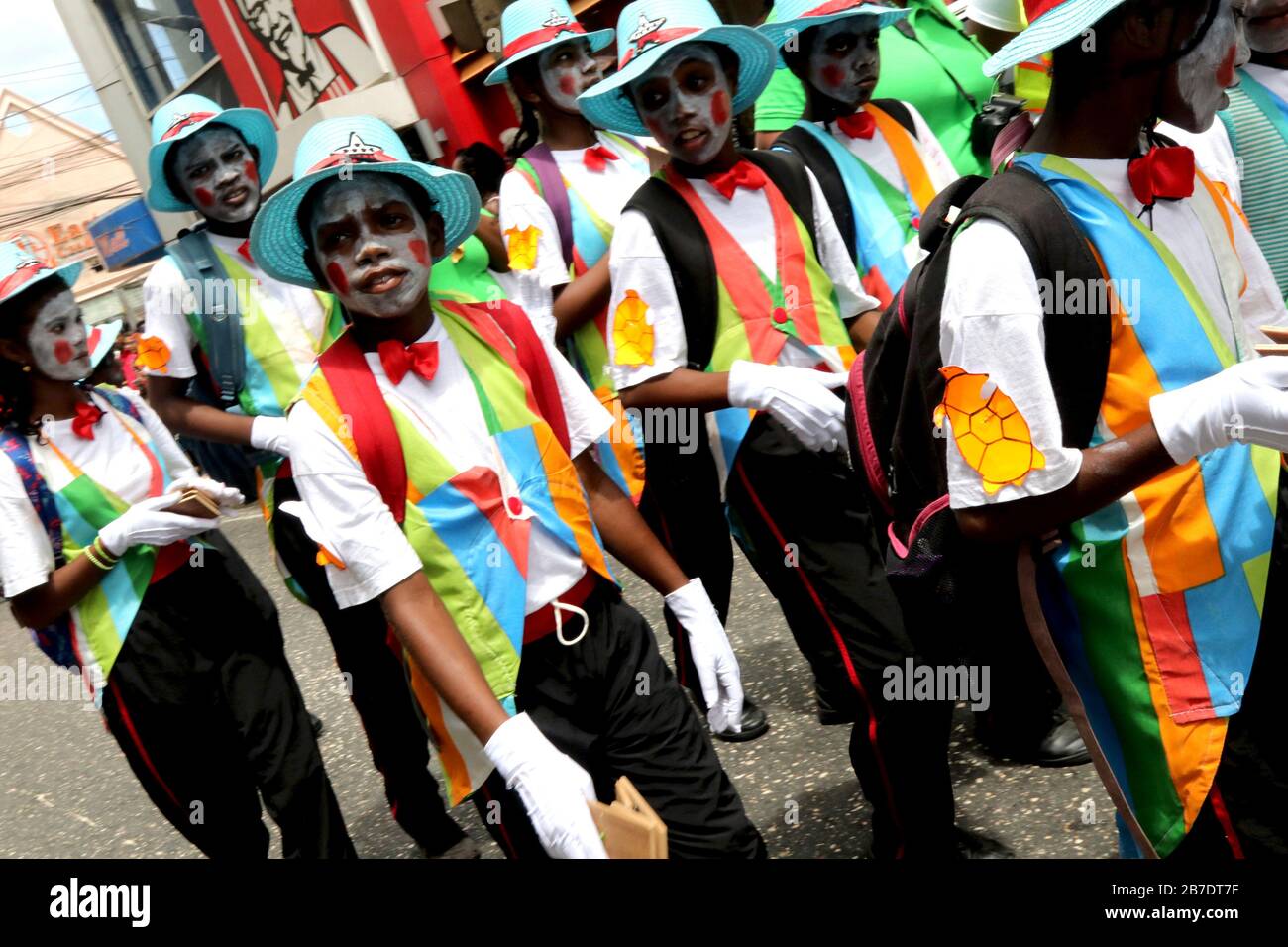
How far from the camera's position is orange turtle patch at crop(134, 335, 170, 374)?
433cm

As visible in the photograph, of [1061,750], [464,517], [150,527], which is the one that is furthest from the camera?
[1061,750]

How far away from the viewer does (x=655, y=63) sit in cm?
354

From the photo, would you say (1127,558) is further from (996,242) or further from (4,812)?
(4,812)

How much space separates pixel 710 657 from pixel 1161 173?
1416 millimetres

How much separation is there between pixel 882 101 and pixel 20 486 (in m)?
2.68

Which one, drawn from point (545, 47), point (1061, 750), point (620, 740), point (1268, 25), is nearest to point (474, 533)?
point (620, 740)

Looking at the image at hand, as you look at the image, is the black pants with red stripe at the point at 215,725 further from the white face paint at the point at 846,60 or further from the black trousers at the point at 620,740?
the white face paint at the point at 846,60

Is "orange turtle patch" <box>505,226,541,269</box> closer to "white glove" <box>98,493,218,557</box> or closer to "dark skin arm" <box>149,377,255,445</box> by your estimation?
"dark skin arm" <box>149,377,255,445</box>

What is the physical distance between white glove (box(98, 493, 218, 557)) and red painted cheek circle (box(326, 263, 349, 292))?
112 centimetres

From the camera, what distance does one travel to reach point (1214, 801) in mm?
2025

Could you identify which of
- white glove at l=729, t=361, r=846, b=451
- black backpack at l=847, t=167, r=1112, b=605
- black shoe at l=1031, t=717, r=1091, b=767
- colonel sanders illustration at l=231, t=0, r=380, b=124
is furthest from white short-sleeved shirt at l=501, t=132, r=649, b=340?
colonel sanders illustration at l=231, t=0, r=380, b=124

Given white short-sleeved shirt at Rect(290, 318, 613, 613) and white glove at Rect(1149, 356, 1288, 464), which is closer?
white glove at Rect(1149, 356, 1288, 464)

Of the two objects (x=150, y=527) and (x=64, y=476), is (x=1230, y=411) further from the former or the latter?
(x=64, y=476)
